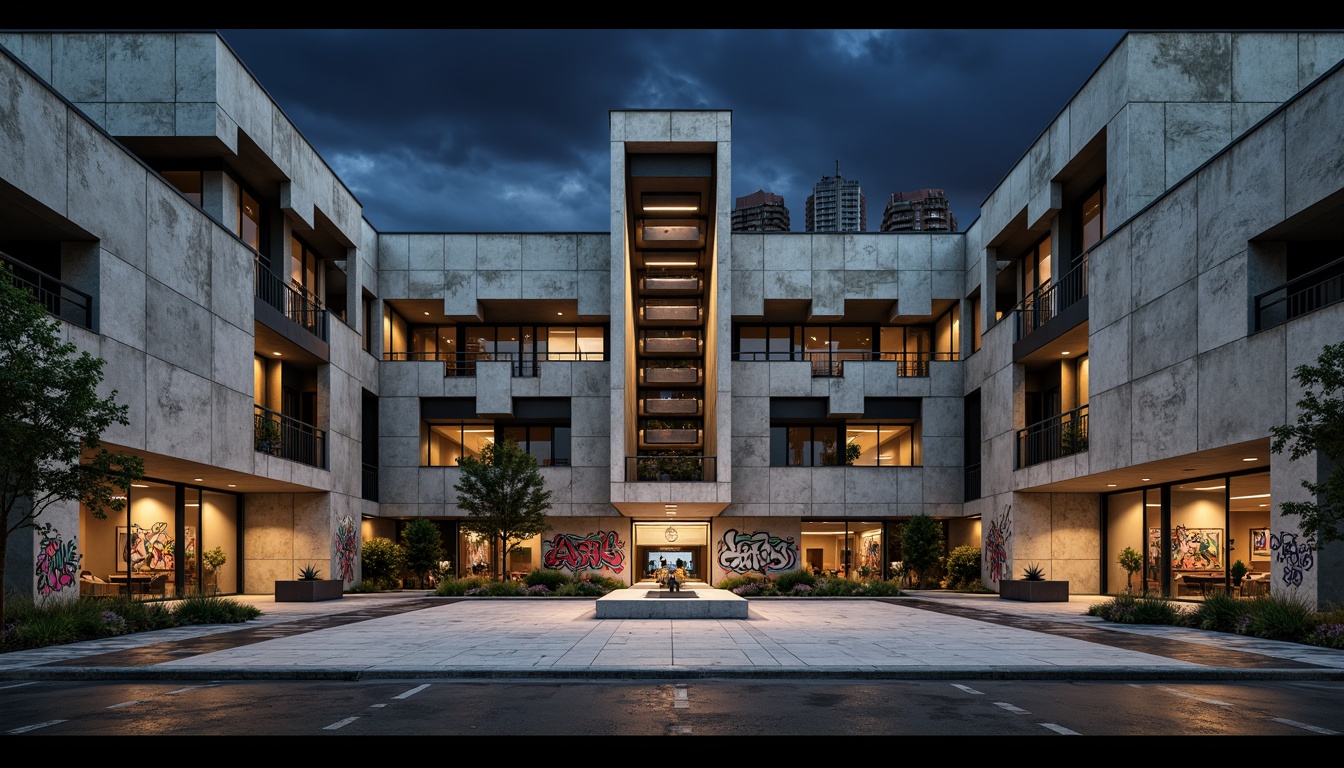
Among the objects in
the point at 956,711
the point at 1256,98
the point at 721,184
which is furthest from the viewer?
the point at 721,184

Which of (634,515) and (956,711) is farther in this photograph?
(634,515)

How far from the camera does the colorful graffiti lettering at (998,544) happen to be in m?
38.6

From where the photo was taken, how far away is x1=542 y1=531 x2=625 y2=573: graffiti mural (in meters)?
45.6

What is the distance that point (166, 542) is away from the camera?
32188 mm

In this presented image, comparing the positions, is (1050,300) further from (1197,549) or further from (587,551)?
(587,551)

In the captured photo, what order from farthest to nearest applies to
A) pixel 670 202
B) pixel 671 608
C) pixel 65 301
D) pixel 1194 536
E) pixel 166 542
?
pixel 670 202 → pixel 166 542 → pixel 1194 536 → pixel 671 608 → pixel 65 301

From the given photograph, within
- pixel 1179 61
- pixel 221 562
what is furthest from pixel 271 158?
pixel 1179 61

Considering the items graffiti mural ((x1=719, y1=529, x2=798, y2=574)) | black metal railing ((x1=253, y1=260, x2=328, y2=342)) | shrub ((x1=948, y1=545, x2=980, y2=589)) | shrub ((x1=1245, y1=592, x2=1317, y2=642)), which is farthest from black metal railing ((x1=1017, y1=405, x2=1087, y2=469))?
black metal railing ((x1=253, y1=260, x2=328, y2=342))

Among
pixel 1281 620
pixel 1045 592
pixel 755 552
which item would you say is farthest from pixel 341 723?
pixel 755 552

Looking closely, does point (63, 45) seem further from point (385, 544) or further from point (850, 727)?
point (850, 727)

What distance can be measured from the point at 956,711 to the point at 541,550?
3595 centimetres

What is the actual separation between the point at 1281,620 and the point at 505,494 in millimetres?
26537

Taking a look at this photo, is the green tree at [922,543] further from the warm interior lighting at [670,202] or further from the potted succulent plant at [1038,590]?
the warm interior lighting at [670,202]

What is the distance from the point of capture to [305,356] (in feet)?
123
